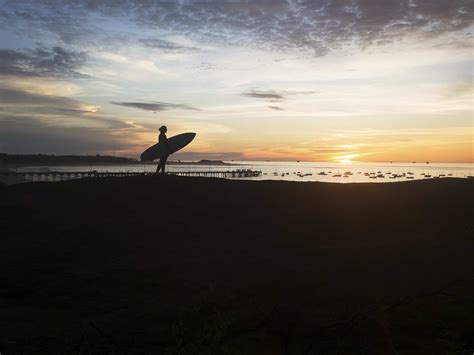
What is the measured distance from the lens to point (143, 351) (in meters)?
7.27

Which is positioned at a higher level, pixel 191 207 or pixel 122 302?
pixel 191 207

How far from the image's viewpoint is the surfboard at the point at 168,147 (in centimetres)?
2678

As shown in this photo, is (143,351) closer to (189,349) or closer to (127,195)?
(189,349)

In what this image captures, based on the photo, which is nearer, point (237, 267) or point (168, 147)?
point (237, 267)

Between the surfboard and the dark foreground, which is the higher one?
the surfboard

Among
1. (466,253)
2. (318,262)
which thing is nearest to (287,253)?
(318,262)

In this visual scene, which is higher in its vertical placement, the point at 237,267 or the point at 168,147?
the point at 168,147

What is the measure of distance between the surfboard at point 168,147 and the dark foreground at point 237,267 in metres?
2.12

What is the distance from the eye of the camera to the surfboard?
2678 cm

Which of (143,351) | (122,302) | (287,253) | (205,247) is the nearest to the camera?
(143,351)

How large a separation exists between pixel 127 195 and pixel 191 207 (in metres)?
4.00

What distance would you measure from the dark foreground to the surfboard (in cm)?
212

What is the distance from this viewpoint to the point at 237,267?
13.1 meters

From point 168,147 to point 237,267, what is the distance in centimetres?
1528
